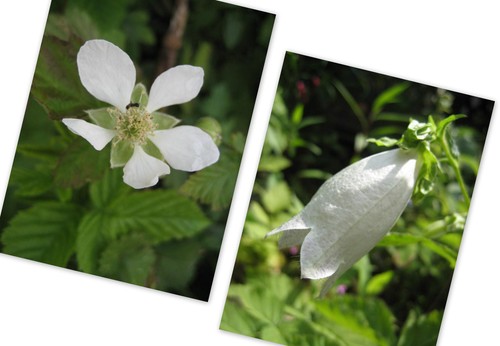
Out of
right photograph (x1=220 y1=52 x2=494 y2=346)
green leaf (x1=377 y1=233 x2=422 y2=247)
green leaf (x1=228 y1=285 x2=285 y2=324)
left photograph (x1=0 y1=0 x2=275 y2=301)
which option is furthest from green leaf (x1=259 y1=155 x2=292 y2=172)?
green leaf (x1=377 y1=233 x2=422 y2=247)

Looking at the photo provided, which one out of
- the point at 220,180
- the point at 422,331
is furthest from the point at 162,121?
the point at 422,331

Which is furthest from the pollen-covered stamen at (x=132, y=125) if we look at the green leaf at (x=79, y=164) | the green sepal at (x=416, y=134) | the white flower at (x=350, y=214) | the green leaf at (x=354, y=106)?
the green leaf at (x=354, y=106)

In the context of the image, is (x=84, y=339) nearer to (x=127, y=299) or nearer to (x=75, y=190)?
(x=127, y=299)

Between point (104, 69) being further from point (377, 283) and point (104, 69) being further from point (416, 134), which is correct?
point (377, 283)

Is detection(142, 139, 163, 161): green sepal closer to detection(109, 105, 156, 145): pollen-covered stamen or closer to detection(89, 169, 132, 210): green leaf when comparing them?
detection(109, 105, 156, 145): pollen-covered stamen

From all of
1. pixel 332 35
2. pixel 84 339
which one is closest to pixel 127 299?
pixel 84 339

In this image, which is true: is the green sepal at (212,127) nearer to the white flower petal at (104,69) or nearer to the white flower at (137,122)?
the white flower at (137,122)
